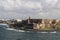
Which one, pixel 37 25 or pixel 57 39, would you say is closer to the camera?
pixel 57 39

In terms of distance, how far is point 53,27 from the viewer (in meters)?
142

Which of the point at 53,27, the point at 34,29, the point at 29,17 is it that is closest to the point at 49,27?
the point at 53,27

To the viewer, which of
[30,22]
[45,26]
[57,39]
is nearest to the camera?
[57,39]

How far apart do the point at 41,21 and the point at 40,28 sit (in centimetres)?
1235

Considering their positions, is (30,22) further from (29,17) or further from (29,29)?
(29,29)

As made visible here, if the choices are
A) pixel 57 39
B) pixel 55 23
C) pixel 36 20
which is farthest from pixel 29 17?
pixel 57 39

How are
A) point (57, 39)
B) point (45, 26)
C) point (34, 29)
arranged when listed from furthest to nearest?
point (45, 26) → point (34, 29) → point (57, 39)

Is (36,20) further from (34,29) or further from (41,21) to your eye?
(34,29)

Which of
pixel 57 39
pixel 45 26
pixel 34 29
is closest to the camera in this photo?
pixel 57 39

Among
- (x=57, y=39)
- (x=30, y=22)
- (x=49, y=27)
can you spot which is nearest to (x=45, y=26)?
(x=49, y=27)

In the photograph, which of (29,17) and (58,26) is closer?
(58,26)

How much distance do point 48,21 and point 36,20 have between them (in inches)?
387

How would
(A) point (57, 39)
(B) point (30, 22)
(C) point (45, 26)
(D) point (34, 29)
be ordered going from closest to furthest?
(A) point (57, 39) < (D) point (34, 29) < (C) point (45, 26) < (B) point (30, 22)

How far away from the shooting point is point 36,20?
523 ft
